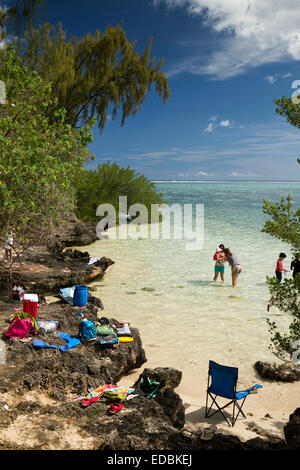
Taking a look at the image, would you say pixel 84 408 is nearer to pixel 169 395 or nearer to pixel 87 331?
pixel 169 395

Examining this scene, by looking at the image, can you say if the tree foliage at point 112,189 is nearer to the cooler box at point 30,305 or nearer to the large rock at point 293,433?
the cooler box at point 30,305

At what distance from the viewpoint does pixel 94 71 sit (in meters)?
21.7

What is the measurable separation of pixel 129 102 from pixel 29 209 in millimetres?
16750

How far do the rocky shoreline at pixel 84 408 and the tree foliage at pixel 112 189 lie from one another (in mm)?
21319

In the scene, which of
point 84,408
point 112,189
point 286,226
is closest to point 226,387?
point 84,408

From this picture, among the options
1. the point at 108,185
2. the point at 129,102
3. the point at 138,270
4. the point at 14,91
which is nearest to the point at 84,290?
the point at 14,91

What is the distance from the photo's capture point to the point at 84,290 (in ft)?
30.6

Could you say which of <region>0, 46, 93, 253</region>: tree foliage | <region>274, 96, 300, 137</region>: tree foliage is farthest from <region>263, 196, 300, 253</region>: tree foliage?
<region>0, 46, 93, 253</region>: tree foliage

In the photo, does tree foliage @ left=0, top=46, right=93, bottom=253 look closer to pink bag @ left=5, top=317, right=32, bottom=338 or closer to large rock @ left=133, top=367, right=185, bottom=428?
pink bag @ left=5, top=317, right=32, bottom=338

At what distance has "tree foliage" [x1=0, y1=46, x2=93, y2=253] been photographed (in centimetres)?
714

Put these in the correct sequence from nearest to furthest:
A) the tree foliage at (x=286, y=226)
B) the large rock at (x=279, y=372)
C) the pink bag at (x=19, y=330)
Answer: the tree foliage at (x=286, y=226) < the pink bag at (x=19, y=330) < the large rock at (x=279, y=372)

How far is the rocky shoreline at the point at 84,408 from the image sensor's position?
4.04 metres

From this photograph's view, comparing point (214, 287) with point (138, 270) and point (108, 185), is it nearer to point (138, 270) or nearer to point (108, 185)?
point (138, 270)

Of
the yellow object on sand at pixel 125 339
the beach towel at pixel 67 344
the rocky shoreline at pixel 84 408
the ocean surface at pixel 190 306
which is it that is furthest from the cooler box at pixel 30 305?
the ocean surface at pixel 190 306
